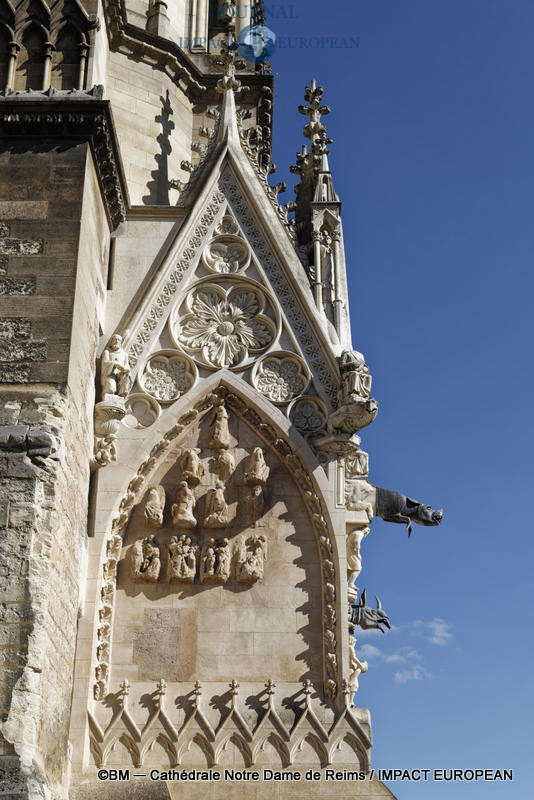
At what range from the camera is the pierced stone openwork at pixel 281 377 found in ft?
47.1

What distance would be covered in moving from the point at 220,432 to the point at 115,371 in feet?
4.55

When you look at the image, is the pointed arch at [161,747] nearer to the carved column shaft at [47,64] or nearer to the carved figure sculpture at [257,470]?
the carved figure sculpture at [257,470]

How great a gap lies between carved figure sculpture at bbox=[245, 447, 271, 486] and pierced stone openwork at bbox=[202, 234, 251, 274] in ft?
7.98

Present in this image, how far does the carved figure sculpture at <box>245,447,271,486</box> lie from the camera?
1384cm

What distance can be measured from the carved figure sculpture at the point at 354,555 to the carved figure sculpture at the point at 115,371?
3065 mm

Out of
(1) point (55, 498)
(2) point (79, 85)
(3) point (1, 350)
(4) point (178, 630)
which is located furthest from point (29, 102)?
(4) point (178, 630)

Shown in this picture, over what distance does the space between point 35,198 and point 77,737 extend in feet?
18.4

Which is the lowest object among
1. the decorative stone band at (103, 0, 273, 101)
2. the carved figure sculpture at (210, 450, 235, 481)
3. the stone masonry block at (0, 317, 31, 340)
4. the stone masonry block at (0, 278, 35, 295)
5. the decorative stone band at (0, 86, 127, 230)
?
the carved figure sculpture at (210, 450, 235, 481)

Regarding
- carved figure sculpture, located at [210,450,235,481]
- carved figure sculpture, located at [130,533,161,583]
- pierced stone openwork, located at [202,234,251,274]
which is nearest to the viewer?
carved figure sculpture, located at [130,533,161,583]

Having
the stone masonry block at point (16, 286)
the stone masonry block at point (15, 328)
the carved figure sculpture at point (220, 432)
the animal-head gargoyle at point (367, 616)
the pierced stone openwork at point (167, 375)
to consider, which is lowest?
the animal-head gargoyle at point (367, 616)

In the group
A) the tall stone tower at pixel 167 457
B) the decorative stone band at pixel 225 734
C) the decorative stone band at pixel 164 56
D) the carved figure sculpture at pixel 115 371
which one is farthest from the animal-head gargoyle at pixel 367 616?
the decorative stone band at pixel 164 56

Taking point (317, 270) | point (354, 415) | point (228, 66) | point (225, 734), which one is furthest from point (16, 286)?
point (228, 66)

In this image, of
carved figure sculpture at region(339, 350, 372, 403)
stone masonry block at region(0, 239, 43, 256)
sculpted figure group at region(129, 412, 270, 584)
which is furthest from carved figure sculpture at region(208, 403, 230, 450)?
stone masonry block at region(0, 239, 43, 256)

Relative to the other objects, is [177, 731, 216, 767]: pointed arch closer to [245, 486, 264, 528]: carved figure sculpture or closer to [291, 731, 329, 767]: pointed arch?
[291, 731, 329, 767]: pointed arch
